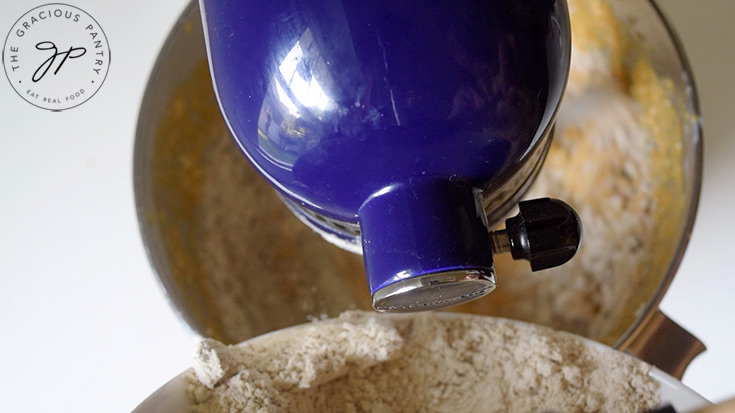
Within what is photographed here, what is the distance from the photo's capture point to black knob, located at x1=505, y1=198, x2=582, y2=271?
0.42 metres

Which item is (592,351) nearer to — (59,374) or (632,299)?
(632,299)

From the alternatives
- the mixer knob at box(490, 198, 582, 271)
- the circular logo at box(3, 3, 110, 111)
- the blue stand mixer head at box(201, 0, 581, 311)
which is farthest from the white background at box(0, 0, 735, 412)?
the mixer knob at box(490, 198, 582, 271)

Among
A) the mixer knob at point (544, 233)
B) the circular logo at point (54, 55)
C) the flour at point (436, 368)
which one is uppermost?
the circular logo at point (54, 55)

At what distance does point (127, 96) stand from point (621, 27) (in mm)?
476

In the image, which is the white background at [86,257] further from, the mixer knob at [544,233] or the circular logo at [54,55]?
the mixer knob at [544,233]

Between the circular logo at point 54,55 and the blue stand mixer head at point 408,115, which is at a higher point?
the circular logo at point 54,55

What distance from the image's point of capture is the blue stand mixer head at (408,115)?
15.1 inches

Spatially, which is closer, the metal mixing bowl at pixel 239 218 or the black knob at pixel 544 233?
the black knob at pixel 544 233

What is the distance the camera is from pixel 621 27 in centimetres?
67

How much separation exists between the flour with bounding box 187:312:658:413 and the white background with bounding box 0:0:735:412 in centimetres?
8

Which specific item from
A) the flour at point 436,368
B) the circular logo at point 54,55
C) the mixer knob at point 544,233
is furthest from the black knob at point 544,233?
the circular logo at point 54,55

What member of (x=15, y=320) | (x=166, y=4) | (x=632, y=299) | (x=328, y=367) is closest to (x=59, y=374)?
(x=15, y=320)

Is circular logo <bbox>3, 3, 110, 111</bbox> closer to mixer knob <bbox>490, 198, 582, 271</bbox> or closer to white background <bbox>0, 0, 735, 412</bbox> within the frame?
white background <bbox>0, 0, 735, 412</bbox>

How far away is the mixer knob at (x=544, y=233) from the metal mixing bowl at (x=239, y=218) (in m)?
0.23
